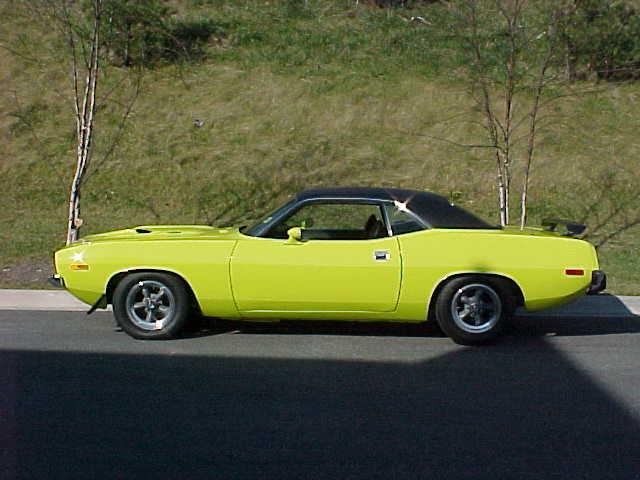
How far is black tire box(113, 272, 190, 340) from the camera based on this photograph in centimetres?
647

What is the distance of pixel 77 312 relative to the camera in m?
7.80

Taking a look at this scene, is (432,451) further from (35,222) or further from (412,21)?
(412,21)

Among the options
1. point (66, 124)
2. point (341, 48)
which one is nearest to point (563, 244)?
point (66, 124)

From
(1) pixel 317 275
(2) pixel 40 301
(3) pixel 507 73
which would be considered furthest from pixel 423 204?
(3) pixel 507 73

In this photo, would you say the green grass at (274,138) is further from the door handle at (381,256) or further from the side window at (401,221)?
the door handle at (381,256)

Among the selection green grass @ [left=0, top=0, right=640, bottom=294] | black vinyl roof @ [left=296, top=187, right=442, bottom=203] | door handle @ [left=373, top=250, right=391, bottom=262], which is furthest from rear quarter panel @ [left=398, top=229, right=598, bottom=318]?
green grass @ [left=0, top=0, right=640, bottom=294]

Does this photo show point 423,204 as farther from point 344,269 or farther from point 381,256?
point 344,269

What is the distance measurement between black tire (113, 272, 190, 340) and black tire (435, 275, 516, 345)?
2210 mm

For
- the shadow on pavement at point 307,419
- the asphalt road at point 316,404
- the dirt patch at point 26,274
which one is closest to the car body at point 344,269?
the asphalt road at point 316,404

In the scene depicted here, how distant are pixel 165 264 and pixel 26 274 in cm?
389

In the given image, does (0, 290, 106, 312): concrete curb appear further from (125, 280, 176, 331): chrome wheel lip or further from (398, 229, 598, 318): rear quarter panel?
(398, 229, 598, 318): rear quarter panel

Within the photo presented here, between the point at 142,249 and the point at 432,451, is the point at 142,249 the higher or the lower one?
the higher one

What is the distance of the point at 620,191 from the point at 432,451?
1140 cm

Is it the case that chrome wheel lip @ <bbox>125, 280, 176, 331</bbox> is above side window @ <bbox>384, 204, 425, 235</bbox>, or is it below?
below
